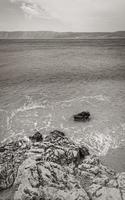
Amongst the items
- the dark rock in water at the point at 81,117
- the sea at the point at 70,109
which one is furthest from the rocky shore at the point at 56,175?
the dark rock in water at the point at 81,117

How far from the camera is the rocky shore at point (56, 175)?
604 cm

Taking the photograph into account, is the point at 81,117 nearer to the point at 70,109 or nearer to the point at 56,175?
the point at 70,109

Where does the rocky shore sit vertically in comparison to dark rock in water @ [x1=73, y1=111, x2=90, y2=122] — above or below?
above

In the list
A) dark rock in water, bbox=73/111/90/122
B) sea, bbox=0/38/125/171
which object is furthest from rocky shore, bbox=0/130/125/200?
dark rock in water, bbox=73/111/90/122

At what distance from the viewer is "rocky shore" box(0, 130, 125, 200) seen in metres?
6.04

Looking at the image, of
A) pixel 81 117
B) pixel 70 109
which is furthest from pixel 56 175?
pixel 70 109

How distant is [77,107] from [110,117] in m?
3.81

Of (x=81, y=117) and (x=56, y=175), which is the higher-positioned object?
(x=56, y=175)

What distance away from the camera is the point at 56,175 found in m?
6.77

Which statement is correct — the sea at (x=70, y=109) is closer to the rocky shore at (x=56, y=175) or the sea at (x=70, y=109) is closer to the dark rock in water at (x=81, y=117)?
the dark rock in water at (x=81, y=117)

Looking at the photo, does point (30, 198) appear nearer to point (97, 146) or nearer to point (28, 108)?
point (97, 146)

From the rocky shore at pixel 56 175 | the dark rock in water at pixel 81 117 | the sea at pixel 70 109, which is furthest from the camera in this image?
the dark rock in water at pixel 81 117

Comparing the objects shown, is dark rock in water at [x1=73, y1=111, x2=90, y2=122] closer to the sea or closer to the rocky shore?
the sea

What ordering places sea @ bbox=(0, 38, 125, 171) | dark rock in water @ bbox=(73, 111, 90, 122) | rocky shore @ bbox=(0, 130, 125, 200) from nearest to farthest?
rocky shore @ bbox=(0, 130, 125, 200), sea @ bbox=(0, 38, 125, 171), dark rock in water @ bbox=(73, 111, 90, 122)
